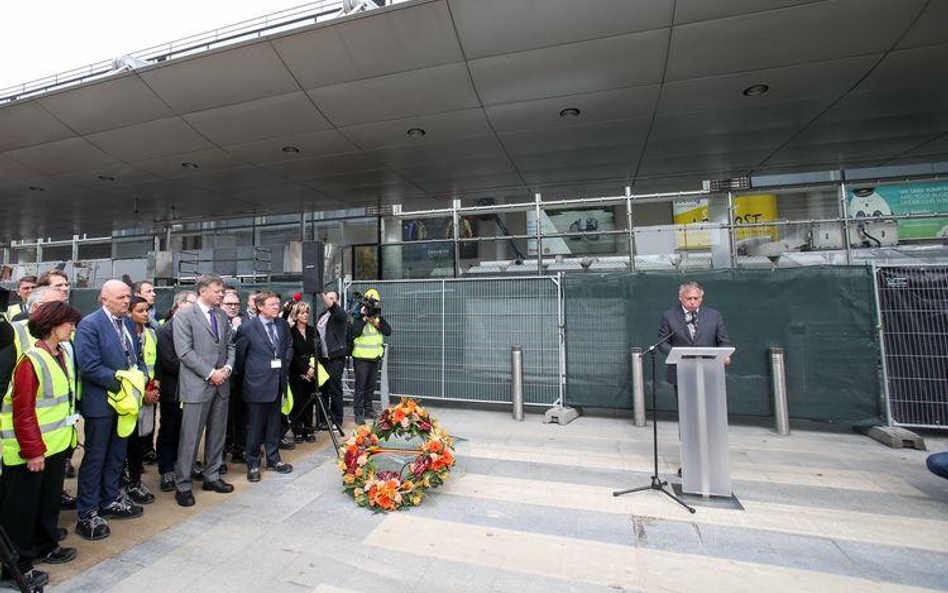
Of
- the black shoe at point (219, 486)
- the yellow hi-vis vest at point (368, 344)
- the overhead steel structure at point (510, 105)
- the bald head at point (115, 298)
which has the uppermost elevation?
the overhead steel structure at point (510, 105)

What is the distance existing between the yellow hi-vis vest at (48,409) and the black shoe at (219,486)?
134cm

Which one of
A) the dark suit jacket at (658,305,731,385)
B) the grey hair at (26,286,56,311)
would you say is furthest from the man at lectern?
the grey hair at (26,286,56,311)

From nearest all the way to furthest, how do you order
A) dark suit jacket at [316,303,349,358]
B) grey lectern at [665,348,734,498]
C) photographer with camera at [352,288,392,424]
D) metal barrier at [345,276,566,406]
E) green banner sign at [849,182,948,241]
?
grey lectern at [665,348,734,498] → dark suit jacket at [316,303,349,358] → photographer with camera at [352,288,392,424] → metal barrier at [345,276,566,406] → green banner sign at [849,182,948,241]

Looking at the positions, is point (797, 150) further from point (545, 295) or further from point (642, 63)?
Result: point (545, 295)

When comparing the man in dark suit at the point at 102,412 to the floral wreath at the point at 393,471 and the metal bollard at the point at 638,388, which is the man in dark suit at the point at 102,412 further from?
the metal bollard at the point at 638,388

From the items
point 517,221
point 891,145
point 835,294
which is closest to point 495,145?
point 517,221

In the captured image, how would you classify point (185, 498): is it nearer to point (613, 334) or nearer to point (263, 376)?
point (263, 376)

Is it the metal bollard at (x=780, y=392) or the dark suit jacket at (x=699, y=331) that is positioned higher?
the dark suit jacket at (x=699, y=331)

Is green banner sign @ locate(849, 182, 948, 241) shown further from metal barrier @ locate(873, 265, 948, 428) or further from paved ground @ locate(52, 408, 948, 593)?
paved ground @ locate(52, 408, 948, 593)

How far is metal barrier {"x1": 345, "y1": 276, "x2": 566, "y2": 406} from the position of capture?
659cm

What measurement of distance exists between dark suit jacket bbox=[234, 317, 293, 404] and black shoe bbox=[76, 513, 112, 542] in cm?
137

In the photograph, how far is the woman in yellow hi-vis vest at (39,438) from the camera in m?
2.62

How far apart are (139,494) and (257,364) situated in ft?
4.64

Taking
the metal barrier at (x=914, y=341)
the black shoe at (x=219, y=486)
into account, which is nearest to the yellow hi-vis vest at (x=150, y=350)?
the black shoe at (x=219, y=486)
